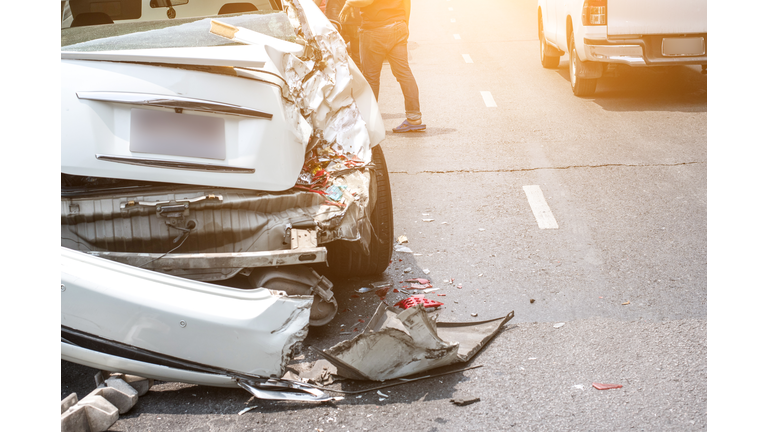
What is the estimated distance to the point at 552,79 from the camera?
12.8m

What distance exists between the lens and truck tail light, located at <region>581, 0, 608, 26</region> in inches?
378

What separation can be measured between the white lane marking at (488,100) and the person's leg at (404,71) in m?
1.79

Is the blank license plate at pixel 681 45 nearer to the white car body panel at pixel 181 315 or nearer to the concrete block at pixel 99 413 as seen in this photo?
the white car body panel at pixel 181 315

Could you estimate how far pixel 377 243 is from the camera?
4703 mm

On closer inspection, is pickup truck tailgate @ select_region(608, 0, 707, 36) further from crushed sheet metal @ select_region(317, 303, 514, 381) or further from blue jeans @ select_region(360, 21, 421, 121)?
crushed sheet metal @ select_region(317, 303, 514, 381)

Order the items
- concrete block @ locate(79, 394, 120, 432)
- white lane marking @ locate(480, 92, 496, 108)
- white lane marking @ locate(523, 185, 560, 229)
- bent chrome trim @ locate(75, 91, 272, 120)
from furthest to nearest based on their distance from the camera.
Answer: white lane marking @ locate(480, 92, 496, 108) → white lane marking @ locate(523, 185, 560, 229) → bent chrome trim @ locate(75, 91, 272, 120) → concrete block @ locate(79, 394, 120, 432)

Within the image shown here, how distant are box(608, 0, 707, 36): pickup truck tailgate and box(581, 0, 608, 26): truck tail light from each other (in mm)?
107

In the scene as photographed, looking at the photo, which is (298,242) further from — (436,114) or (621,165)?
(436,114)

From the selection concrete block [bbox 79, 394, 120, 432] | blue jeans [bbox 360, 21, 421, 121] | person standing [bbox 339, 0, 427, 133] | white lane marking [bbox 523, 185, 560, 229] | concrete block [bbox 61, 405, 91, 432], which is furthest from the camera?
blue jeans [bbox 360, 21, 421, 121]

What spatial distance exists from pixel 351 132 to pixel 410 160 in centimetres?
383

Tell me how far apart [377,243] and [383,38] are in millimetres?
4933

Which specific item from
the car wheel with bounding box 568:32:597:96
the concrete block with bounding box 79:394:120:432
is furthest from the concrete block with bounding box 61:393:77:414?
the car wheel with bounding box 568:32:597:96

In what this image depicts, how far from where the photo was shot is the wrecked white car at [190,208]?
126 inches

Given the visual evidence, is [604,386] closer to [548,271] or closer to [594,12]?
[548,271]
